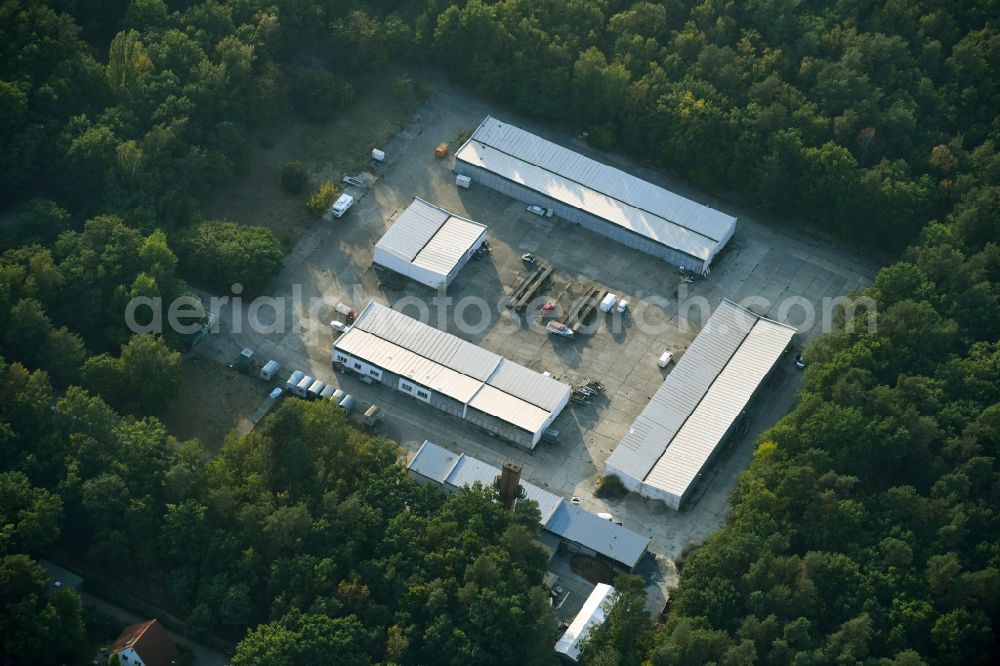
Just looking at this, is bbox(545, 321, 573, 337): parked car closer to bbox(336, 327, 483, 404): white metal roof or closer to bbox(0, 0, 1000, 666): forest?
bbox(336, 327, 483, 404): white metal roof

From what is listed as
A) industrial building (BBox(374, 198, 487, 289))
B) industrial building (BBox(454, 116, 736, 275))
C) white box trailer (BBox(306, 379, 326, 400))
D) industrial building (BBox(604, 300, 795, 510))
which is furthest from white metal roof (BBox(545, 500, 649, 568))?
industrial building (BBox(454, 116, 736, 275))

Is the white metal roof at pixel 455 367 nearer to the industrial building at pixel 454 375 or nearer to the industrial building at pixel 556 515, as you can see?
the industrial building at pixel 454 375

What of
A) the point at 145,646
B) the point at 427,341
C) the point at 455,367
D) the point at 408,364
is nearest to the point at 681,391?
the point at 455,367

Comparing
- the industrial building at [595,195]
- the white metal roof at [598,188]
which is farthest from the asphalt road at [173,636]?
the white metal roof at [598,188]

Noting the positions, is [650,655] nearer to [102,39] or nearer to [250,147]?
[250,147]

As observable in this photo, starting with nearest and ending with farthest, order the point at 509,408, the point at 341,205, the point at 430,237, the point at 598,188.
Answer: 1. the point at 509,408
2. the point at 430,237
3. the point at 341,205
4. the point at 598,188

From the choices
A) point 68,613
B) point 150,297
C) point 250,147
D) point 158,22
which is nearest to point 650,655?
point 68,613

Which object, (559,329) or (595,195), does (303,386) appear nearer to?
(559,329)

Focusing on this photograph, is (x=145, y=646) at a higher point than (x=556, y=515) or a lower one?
lower
